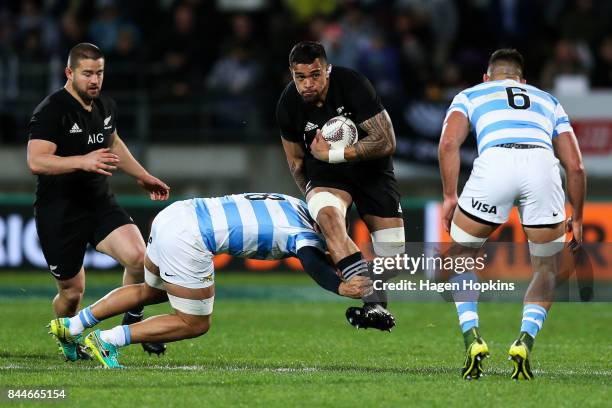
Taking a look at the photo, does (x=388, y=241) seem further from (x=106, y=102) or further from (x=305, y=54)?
(x=106, y=102)

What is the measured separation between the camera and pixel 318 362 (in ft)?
30.2

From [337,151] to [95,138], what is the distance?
2.00 m

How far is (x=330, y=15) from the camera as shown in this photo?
19250mm

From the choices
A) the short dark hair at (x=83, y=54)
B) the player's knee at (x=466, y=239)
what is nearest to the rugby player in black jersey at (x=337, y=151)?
the player's knee at (x=466, y=239)

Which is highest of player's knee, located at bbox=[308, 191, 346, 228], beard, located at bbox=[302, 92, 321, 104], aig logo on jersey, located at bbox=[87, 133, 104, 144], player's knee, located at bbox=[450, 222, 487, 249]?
beard, located at bbox=[302, 92, 321, 104]

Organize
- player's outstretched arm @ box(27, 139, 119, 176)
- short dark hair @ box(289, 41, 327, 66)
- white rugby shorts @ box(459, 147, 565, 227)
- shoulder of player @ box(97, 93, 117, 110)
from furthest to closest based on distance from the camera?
shoulder of player @ box(97, 93, 117, 110), short dark hair @ box(289, 41, 327, 66), player's outstretched arm @ box(27, 139, 119, 176), white rugby shorts @ box(459, 147, 565, 227)

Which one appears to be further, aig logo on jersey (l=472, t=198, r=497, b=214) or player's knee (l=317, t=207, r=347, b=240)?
player's knee (l=317, t=207, r=347, b=240)

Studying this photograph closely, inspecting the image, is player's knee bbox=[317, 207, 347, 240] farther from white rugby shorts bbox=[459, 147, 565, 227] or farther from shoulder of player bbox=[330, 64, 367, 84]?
shoulder of player bbox=[330, 64, 367, 84]

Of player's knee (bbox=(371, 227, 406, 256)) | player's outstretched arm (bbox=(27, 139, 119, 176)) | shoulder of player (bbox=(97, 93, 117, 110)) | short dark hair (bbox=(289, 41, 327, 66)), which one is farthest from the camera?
shoulder of player (bbox=(97, 93, 117, 110))

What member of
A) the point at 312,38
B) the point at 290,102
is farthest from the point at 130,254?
the point at 312,38

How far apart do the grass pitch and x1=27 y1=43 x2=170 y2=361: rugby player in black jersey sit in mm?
672

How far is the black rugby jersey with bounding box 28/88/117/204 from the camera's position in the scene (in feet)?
31.0

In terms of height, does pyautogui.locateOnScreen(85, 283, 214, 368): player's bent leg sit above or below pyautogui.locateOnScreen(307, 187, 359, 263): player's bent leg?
below

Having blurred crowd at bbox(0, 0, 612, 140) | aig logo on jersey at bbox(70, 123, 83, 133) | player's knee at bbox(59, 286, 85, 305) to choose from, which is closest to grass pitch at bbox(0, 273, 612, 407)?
player's knee at bbox(59, 286, 85, 305)
